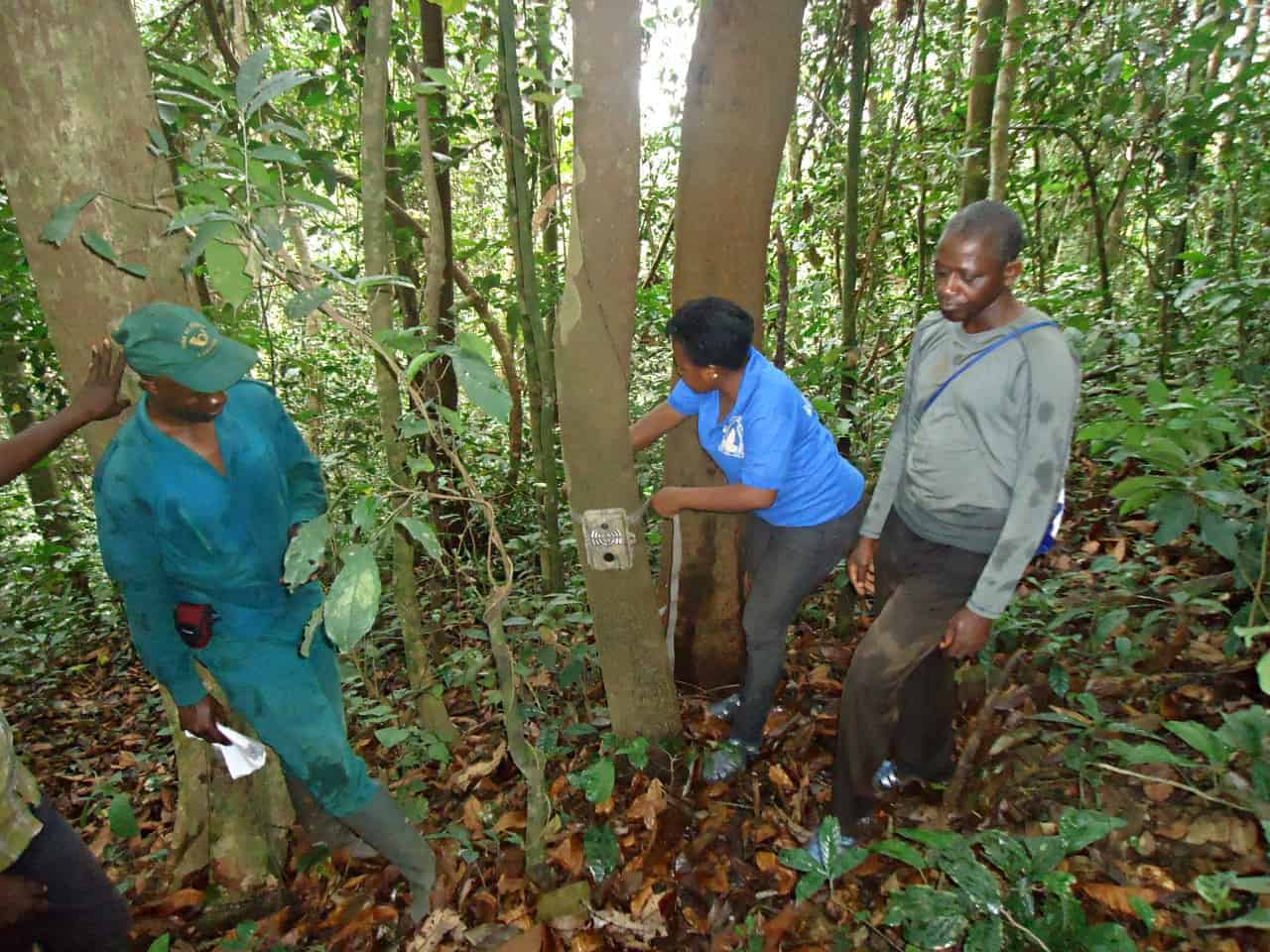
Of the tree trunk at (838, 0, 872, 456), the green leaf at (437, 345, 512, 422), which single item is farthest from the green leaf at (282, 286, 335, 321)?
the tree trunk at (838, 0, 872, 456)

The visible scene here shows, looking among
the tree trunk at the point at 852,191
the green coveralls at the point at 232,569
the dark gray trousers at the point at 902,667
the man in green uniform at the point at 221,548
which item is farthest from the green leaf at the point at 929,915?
the tree trunk at the point at 852,191

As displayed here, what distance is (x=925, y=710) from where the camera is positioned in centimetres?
248

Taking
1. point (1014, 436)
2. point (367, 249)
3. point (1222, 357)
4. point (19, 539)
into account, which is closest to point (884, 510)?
point (1014, 436)

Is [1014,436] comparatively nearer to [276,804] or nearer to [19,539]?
[276,804]

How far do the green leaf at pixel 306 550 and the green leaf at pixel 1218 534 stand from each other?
274 cm

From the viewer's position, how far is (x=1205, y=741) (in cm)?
197

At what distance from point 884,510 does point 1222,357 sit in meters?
3.76

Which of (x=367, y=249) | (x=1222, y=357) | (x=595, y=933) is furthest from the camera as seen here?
(x=1222, y=357)

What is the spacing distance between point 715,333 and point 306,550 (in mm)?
1409

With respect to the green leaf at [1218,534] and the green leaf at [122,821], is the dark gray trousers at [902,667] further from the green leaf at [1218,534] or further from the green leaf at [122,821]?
the green leaf at [122,821]

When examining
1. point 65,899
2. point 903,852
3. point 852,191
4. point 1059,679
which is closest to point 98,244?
point 65,899

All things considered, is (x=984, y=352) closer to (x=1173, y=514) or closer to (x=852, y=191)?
(x=1173, y=514)

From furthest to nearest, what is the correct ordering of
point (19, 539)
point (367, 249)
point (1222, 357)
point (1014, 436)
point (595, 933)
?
point (19, 539) < point (1222, 357) < point (367, 249) < point (595, 933) < point (1014, 436)

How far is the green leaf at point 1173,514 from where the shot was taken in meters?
2.39
